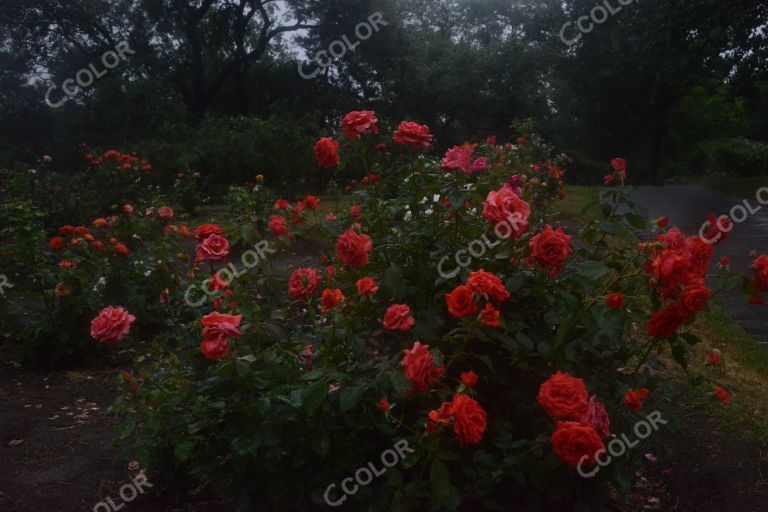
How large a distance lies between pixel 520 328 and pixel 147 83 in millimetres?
16933

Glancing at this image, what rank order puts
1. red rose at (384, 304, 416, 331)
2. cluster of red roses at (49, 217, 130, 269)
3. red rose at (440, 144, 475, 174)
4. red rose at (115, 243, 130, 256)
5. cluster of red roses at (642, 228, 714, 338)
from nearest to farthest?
1. cluster of red roses at (642, 228, 714, 338)
2. red rose at (384, 304, 416, 331)
3. red rose at (440, 144, 475, 174)
4. cluster of red roses at (49, 217, 130, 269)
5. red rose at (115, 243, 130, 256)

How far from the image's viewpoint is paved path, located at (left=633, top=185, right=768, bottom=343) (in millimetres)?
4398

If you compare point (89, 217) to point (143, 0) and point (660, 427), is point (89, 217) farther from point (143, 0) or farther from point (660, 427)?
point (143, 0)

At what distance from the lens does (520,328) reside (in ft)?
6.00

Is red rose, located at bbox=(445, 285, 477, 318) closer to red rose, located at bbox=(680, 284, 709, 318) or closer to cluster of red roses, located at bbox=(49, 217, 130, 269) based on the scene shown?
red rose, located at bbox=(680, 284, 709, 318)

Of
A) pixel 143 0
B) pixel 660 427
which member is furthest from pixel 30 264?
pixel 143 0

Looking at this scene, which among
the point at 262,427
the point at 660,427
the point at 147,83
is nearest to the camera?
the point at 262,427

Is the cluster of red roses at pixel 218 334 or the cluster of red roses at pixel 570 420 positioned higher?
the cluster of red roses at pixel 218 334

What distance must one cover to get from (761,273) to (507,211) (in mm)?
716

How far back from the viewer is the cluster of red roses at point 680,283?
5.13ft

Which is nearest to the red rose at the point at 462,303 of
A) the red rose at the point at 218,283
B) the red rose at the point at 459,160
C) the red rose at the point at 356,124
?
the red rose at the point at 459,160

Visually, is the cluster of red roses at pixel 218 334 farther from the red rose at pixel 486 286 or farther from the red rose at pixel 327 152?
the red rose at pixel 327 152

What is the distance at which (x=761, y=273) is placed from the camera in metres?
1.74

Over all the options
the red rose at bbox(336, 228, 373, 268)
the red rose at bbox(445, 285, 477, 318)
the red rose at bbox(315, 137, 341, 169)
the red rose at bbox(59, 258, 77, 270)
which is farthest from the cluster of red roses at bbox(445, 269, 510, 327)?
the red rose at bbox(59, 258, 77, 270)
